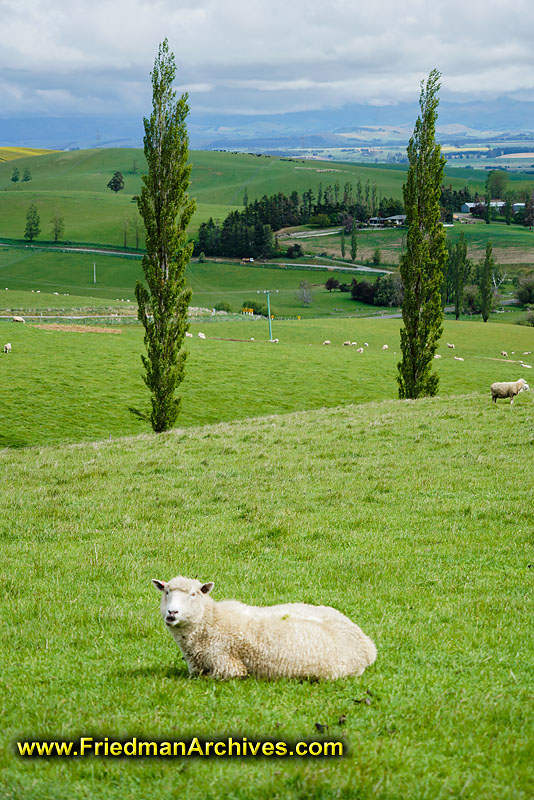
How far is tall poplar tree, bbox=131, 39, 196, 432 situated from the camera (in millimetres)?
36000

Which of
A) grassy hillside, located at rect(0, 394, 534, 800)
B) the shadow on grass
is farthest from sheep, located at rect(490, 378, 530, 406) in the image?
the shadow on grass

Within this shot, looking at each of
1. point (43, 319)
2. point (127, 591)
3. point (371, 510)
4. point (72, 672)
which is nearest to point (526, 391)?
point (371, 510)

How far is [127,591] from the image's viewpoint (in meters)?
12.8

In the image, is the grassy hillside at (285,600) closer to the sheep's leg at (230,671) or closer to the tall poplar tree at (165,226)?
the sheep's leg at (230,671)

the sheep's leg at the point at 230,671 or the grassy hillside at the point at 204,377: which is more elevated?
the sheep's leg at the point at 230,671

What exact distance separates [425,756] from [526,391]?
3615 centimetres

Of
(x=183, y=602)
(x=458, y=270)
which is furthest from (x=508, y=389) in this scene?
(x=458, y=270)

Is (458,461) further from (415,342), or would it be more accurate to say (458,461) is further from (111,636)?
(415,342)

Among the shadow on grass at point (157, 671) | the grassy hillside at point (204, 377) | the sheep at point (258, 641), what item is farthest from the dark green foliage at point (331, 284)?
the sheep at point (258, 641)

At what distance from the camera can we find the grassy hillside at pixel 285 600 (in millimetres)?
6613

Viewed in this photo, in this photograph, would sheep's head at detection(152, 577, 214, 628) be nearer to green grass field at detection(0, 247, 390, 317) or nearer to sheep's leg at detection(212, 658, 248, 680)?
sheep's leg at detection(212, 658, 248, 680)

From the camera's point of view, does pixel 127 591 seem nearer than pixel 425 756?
No

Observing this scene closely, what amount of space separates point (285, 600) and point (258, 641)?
2818mm

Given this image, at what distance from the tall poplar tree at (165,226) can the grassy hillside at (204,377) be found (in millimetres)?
7708
